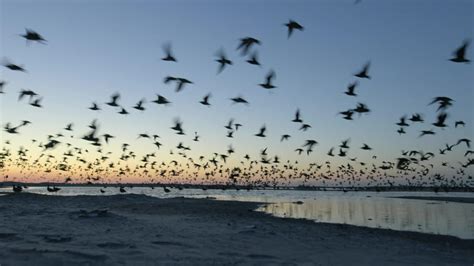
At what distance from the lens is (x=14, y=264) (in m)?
12.4

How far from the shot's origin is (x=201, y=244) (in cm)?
1712

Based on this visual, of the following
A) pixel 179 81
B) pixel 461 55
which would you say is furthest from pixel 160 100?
pixel 461 55

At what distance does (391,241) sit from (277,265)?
Result: 31.7ft

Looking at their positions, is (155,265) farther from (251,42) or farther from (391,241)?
(391,241)

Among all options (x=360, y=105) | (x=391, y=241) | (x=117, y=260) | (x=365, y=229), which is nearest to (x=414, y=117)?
(x=360, y=105)

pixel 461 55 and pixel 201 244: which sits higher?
pixel 461 55

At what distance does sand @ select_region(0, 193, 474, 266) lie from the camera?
14.0 metres

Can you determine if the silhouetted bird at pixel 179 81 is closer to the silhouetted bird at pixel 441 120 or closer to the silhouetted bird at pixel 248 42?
the silhouetted bird at pixel 248 42

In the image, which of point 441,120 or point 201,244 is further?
point 441,120

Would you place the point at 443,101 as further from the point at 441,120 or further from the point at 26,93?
the point at 26,93

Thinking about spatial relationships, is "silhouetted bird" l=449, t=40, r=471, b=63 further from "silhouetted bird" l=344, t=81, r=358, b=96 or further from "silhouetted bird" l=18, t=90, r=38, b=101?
"silhouetted bird" l=18, t=90, r=38, b=101

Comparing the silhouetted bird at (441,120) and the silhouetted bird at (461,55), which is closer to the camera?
the silhouetted bird at (461,55)

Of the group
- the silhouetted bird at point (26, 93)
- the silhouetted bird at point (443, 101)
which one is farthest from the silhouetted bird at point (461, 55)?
the silhouetted bird at point (26, 93)

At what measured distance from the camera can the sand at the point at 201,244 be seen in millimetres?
14031
